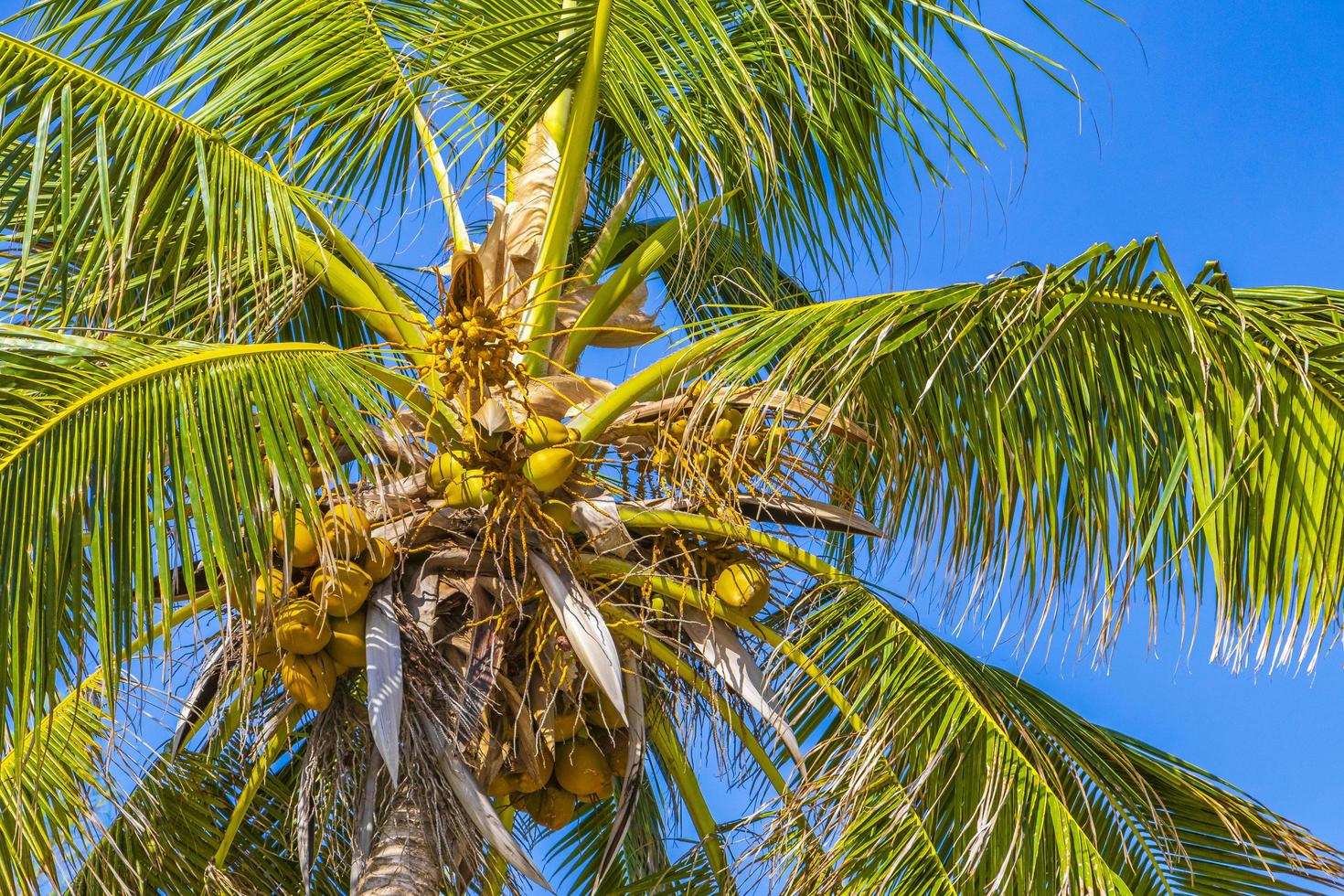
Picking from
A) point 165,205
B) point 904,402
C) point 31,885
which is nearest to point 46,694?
point 31,885

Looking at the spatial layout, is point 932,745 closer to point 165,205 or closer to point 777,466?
point 777,466

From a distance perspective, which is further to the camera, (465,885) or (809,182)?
(809,182)

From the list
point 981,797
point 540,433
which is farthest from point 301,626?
point 981,797

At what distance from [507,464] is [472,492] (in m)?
0.12

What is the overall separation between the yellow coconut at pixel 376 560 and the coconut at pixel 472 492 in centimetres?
23

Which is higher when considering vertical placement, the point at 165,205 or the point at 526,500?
the point at 165,205

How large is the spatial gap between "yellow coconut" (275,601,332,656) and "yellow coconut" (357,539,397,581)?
7.2 inches

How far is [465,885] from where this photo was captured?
14.1ft

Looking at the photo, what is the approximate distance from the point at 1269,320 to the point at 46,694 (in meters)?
3.08

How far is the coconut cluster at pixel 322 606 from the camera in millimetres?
3863

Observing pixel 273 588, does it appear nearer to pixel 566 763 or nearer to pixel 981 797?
pixel 566 763

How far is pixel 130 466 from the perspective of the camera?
3223mm

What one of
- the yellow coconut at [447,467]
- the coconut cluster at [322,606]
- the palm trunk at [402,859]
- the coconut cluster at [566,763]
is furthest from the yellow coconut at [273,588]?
the coconut cluster at [566,763]

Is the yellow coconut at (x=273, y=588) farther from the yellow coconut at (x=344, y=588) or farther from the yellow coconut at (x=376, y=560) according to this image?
the yellow coconut at (x=376, y=560)
